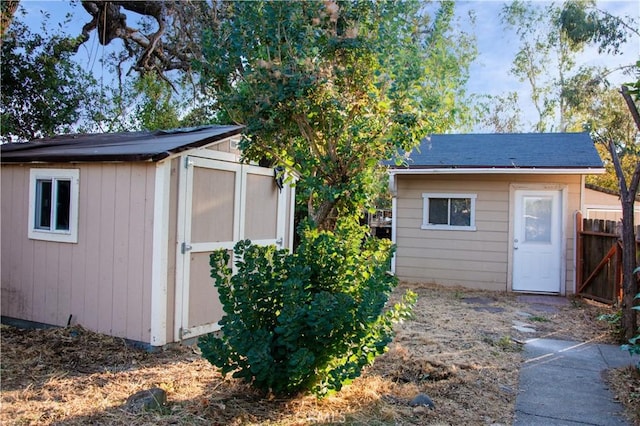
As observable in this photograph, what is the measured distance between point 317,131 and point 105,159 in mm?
2429

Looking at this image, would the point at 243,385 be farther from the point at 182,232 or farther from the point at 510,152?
the point at 510,152

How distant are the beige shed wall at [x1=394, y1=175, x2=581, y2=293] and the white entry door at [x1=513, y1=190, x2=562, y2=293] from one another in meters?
0.16

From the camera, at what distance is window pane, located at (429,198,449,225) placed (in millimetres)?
10301

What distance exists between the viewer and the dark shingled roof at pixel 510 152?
9336mm

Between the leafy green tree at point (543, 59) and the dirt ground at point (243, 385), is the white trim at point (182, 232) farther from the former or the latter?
the leafy green tree at point (543, 59)

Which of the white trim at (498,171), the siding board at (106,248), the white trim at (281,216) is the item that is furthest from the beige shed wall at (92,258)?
the white trim at (498,171)

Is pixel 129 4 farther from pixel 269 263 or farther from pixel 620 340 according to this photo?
pixel 620 340

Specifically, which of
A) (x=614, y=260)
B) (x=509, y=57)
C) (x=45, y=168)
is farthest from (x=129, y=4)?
(x=509, y=57)

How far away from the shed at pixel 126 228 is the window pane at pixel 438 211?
501 centimetres

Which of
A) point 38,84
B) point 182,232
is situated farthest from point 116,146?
point 38,84

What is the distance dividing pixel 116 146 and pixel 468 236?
23.3 feet

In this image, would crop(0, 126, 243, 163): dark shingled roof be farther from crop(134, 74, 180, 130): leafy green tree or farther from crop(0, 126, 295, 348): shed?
crop(134, 74, 180, 130): leafy green tree

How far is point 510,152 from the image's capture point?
10250 mm

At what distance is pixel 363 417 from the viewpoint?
11.4 ft
